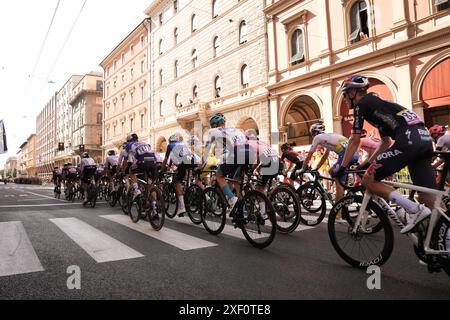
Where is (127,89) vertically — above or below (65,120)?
below

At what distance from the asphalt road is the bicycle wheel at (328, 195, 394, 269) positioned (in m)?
0.15

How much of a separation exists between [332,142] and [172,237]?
3442 mm

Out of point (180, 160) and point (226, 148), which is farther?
point (180, 160)

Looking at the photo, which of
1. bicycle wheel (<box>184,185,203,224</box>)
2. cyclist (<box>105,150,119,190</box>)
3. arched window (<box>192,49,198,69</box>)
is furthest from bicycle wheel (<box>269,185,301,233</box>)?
arched window (<box>192,49,198,69</box>)

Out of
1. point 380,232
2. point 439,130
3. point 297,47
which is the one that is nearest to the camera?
point 380,232

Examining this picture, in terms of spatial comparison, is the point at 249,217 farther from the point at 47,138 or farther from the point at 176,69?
the point at 47,138

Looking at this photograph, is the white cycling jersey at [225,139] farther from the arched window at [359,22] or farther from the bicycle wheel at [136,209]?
the arched window at [359,22]

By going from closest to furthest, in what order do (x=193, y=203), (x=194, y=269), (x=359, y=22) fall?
(x=194, y=269) < (x=193, y=203) < (x=359, y=22)

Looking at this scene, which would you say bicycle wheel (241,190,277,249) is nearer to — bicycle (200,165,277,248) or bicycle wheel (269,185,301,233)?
bicycle (200,165,277,248)

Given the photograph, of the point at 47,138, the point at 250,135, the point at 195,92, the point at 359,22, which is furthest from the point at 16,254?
the point at 47,138

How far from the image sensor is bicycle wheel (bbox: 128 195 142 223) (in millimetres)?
6575

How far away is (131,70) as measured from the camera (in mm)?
37281

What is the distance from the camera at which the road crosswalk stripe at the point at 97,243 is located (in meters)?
3.98

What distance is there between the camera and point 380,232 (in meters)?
3.25
